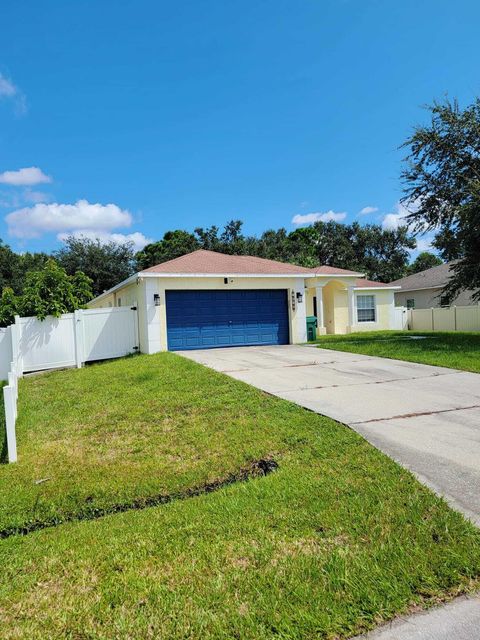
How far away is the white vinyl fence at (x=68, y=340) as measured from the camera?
12312mm

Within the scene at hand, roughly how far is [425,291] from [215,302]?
1919cm

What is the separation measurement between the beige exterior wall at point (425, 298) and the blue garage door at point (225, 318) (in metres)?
15.2

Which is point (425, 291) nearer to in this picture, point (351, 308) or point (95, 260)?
point (351, 308)

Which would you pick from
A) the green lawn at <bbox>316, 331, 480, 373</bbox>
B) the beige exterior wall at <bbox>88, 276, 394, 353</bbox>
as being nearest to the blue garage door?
the beige exterior wall at <bbox>88, 276, 394, 353</bbox>

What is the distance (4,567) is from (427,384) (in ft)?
22.8

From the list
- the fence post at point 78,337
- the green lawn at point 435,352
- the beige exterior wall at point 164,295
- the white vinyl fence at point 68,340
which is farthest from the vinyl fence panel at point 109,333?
the green lawn at point 435,352

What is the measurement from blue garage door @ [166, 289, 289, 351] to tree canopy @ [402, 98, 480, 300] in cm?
664

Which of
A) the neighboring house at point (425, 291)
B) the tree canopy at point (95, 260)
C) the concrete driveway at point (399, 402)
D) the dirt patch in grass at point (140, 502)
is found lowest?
the dirt patch in grass at point (140, 502)

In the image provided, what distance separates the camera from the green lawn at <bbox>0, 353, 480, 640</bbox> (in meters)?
2.12

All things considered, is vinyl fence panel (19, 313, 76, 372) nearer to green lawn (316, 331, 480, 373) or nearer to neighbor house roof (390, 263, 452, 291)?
green lawn (316, 331, 480, 373)

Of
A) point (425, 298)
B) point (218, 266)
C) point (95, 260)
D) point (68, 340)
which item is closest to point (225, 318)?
point (218, 266)

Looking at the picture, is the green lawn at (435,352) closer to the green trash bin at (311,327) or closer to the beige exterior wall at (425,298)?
the green trash bin at (311,327)

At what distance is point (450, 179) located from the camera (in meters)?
15.8

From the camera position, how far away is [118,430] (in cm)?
565
